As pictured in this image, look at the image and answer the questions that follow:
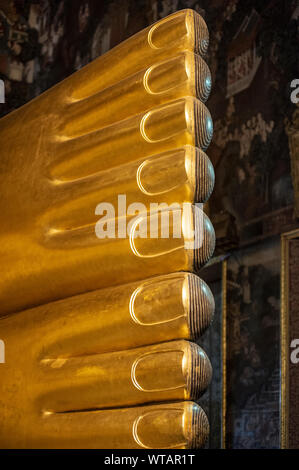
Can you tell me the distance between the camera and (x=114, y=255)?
1373mm

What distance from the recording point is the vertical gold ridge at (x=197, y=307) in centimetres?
125

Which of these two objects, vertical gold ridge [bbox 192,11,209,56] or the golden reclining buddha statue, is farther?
vertical gold ridge [bbox 192,11,209,56]

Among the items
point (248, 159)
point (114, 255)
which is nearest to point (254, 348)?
point (248, 159)

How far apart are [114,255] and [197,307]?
21 cm

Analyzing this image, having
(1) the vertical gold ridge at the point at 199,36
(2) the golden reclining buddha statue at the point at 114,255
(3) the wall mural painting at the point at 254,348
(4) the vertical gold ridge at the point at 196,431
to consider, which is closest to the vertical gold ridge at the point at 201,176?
(2) the golden reclining buddha statue at the point at 114,255

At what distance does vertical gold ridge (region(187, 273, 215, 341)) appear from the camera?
1254mm

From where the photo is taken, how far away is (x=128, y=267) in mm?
1360

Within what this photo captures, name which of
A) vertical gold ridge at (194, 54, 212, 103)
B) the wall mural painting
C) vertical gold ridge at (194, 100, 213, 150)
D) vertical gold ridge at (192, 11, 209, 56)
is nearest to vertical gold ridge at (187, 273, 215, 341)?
vertical gold ridge at (194, 100, 213, 150)

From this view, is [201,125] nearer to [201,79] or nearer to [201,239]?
[201,79]

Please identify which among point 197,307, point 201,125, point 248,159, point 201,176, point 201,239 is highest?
point 248,159

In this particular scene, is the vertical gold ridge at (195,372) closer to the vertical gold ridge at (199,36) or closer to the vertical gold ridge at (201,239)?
the vertical gold ridge at (201,239)

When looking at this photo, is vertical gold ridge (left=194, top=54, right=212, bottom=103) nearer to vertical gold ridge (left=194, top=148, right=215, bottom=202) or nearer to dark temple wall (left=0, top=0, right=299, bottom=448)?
vertical gold ridge (left=194, top=148, right=215, bottom=202)

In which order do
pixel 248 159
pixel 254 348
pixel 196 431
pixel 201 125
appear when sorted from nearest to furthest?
1. pixel 196 431
2. pixel 201 125
3. pixel 254 348
4. pixel 248 159

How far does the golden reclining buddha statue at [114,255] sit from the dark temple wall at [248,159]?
261 centimetres
